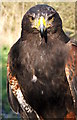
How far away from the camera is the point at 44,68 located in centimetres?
466

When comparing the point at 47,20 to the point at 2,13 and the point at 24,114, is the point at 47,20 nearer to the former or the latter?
the point at 24,114

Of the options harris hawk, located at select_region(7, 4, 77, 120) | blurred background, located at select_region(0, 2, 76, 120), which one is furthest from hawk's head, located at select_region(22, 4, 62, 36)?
blurred background, located at select_region(0, 2, 76, 120)

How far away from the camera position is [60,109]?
4.86 m

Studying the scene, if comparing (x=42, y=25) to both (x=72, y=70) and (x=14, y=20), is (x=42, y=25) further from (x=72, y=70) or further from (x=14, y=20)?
(x=14, y=20)

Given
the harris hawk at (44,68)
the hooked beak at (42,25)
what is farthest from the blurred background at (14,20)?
the hooked beak at (42,25)

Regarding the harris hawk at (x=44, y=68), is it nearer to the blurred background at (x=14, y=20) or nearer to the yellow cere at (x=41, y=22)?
the yellow cere at (x=41, y=22)

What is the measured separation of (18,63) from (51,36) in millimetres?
639

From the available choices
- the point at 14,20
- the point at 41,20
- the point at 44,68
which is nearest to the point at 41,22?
the point at 41,20

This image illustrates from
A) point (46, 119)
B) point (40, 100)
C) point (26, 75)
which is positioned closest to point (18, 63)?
point (26, 75)

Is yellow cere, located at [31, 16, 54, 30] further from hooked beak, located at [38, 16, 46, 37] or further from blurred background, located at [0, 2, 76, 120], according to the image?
blurred background, located at [0, 2, 76, 120]

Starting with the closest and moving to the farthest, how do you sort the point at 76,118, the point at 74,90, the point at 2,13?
the point at 74,90 → the point at 76,118 → the point at 2,13

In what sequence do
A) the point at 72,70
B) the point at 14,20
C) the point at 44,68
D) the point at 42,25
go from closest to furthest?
the point at 42,25 → the point at 72,70 → the point at 44,68 → the point at 14,20

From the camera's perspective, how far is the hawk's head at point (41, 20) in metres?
4.15

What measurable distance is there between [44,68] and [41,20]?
80 centimetres
